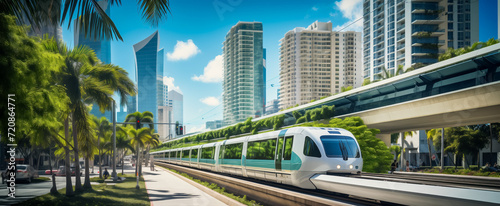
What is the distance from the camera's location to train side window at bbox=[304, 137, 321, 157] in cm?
1599

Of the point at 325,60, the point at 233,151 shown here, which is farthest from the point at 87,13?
the point at 325,60

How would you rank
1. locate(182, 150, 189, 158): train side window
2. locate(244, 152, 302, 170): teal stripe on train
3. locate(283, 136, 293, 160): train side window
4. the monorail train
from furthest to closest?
locate(182, 150, 189, 158): train side window < locate(283, 136, 293, 160): train side window < locate(244, 152, 302, 170): teal stripe on train < the monorail train

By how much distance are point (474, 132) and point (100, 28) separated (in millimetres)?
Answer: 58187

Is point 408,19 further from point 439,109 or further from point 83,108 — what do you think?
point 83,108

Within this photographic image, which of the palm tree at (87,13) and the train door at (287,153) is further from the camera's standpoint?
the train door at (287,153)

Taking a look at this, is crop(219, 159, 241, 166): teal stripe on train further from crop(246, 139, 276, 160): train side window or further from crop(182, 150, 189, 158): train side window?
crop(182, 150, 189, 158): train side window

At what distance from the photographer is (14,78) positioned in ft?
34.9

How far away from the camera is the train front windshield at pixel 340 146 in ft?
52.7

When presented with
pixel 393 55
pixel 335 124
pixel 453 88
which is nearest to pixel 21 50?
pixel 335 124

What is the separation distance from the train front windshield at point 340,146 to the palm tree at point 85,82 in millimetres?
13178

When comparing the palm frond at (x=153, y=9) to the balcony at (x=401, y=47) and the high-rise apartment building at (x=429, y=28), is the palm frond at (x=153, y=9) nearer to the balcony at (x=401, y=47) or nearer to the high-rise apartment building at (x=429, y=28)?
the high-rise apartment building at (x=429, y=28)

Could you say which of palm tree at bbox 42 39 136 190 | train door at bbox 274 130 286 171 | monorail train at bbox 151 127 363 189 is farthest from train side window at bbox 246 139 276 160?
palm tree at bbox 42 39 136 190

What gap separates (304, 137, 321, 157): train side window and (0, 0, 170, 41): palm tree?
8.43 m

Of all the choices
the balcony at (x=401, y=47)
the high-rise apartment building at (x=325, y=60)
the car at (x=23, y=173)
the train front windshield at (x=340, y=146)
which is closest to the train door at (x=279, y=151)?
the train front windshield at (x=340, y=146)
